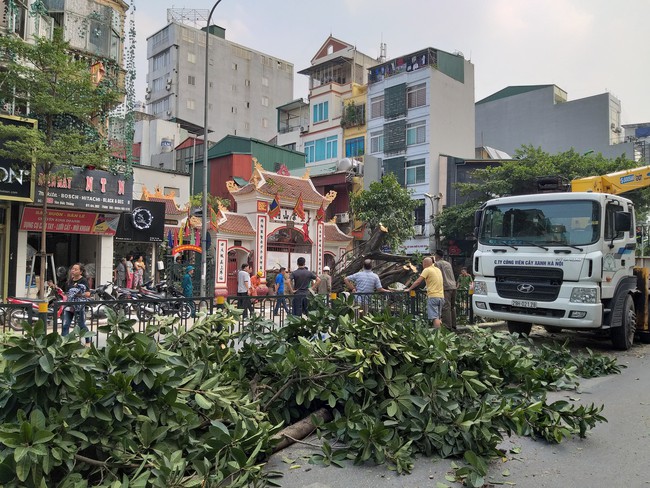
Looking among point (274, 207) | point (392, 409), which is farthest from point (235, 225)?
point (392, 409)

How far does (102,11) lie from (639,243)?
1926 cm

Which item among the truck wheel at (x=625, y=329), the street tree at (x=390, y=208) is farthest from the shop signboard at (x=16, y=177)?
the street tree at (x=390, y=208)

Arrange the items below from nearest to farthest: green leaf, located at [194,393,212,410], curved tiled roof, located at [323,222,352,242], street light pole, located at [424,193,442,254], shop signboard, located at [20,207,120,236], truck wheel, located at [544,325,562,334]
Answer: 1. green leaf, located at [194,393,212,410]
2. truck wheel, located at [544,325,562,334]
3. shop signboard, located at [20,207,120,236]
4. curved tiled roof, located at [323,222,352,242]
5. street light pole, located at [424,193,442,254]

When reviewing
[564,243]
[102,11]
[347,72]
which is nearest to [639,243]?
[564,243]

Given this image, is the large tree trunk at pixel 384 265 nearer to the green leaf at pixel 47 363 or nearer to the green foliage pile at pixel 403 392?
the green foliage pile at pixel 403 392

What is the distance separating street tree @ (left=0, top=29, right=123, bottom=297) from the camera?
13.1 meters

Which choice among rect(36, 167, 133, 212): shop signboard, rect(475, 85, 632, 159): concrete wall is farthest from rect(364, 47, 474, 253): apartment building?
rect(36, 167, 133, 212): shop signboard

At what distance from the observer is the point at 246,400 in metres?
3.97

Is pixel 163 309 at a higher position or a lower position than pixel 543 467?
higher

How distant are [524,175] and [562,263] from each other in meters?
20.6

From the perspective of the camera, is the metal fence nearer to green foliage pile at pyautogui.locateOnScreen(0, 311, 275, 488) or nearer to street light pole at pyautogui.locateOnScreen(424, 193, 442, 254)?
green foliage pile at pyautogui.locateOnScreen(0, 311, 275, 488)

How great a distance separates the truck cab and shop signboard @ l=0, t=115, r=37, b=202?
12497mm

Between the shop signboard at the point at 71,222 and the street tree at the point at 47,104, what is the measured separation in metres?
0.66

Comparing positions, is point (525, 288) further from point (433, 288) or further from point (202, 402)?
point (202, 402)
